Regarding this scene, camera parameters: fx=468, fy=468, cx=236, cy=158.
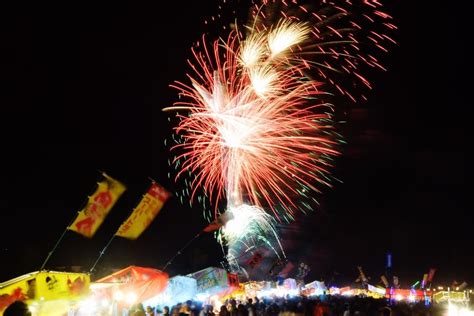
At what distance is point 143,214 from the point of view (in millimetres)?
12672

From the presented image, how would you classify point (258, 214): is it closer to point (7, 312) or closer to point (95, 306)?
point (95, 306)

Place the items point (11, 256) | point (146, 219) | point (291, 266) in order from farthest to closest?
point (291, 266) → point (11, 256) → point (146, 219)

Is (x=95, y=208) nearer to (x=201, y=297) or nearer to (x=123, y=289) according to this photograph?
(x=123, y=289)

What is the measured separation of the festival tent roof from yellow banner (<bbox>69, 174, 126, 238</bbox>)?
2.56m

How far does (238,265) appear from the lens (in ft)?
97.2

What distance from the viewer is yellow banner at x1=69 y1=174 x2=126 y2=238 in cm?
1086

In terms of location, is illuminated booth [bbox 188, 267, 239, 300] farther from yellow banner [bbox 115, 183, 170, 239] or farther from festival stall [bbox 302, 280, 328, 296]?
festival stall [bbox 302, 280, 328, 296]

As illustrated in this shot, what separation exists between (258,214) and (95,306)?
9.79 meters

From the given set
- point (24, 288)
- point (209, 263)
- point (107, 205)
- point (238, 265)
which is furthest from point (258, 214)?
point (209, 263)

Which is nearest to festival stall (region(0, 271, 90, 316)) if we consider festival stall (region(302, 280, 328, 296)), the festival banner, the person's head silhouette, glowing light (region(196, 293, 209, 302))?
the festival banner

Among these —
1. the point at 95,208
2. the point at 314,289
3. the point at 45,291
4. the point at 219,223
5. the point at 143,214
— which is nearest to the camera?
the point at 45,291

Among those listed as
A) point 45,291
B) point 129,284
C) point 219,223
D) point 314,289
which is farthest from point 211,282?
point 314,289

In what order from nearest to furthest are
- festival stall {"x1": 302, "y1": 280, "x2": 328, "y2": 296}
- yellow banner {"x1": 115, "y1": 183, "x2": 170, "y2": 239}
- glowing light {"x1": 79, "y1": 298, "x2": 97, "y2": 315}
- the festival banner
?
yellow banner {"x1": 115, "y1": 183, "x2": 170, "y2": 239} < glowing light {"x1": 79, "y1": 298, "x2": 97, "y2": 315} < the festival banner < festival stall {"x1": 302, "y1": 280, "x2": 328, "y2": 296}

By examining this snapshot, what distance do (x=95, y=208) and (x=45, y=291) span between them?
2.10m
